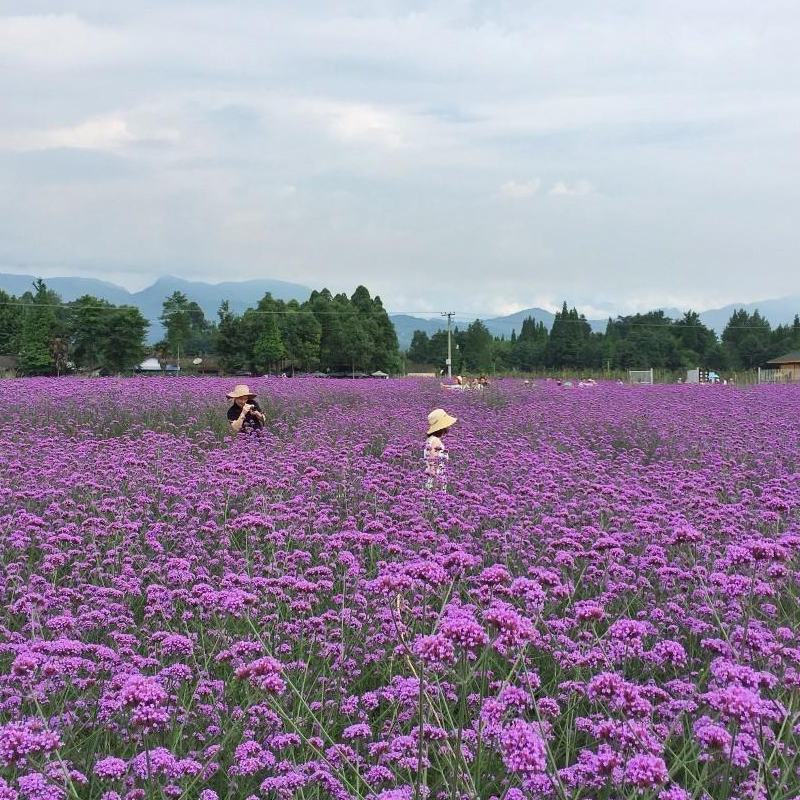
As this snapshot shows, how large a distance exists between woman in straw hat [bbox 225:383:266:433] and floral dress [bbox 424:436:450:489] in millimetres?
3053

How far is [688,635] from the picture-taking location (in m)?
4.15

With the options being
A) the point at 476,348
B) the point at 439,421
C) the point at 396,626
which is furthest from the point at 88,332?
the point at 396,626

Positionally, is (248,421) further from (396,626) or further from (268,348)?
(268,348)

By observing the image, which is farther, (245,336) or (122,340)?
(245,336)

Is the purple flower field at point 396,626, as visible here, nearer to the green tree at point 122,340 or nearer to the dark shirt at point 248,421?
the dark shirt at point 248,421

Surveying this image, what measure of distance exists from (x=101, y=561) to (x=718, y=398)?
53.2 feet

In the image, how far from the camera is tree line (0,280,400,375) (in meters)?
70.1

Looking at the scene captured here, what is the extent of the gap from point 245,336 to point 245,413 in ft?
226

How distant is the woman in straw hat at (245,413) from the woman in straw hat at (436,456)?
293cm

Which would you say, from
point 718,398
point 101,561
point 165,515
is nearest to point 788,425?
point 718,398

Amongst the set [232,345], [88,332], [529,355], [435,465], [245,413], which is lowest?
[435,465]

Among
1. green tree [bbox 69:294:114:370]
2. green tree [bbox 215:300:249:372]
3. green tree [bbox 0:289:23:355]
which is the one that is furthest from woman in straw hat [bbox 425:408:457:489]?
green tree [bbox 0:289:23:355]

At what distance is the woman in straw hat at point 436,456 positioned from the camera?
7012mm

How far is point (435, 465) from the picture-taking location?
765 cm
